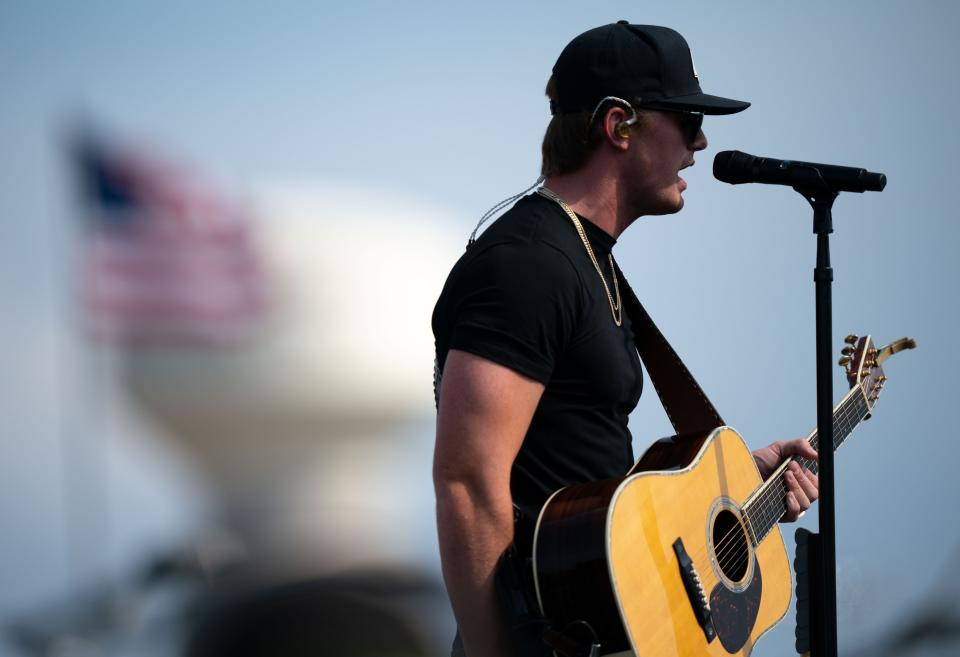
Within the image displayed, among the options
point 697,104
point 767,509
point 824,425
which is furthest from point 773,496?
point 697,104

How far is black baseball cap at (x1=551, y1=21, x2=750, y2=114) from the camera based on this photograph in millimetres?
1863

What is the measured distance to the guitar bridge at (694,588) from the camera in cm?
173

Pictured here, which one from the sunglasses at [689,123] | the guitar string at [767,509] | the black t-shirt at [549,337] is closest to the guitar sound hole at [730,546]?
the guitar string at [767,509]

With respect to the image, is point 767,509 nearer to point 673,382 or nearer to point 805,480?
point 805,480

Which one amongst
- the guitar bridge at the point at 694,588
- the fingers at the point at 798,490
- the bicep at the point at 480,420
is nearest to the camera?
the bicep at the point at 480,420

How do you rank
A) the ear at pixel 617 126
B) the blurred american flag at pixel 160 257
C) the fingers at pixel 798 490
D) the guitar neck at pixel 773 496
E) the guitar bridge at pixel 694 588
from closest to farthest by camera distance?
the guitar bridge at pixel 694 588 → the ear at pixel 617 126 → the guitar neck at pixel 773 496 → the fingers at pixel 798 490 → the blurred american flag at pixel 160 257

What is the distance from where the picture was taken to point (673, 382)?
7.18ft

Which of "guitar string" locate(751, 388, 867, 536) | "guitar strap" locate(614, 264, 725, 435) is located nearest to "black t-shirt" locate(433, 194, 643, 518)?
"guitar strap" locate(614, 264, 725, 435)

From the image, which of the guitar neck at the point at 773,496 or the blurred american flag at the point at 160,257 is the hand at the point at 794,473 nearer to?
the guitar neck at the point at 773,496

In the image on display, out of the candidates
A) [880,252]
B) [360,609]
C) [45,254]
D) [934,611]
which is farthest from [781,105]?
[45,254]

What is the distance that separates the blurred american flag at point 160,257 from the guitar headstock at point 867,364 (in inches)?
57.9

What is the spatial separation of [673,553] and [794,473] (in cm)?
55

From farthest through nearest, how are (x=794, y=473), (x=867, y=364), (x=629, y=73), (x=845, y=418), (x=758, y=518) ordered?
(x=867, y=364) → (x=845, y=418) → (x=794, y=473) → (x=758, y=518) → (x=629, y=73)

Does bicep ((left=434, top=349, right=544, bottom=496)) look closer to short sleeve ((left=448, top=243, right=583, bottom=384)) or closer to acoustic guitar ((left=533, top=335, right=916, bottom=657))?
short sleeve ((left=448, top=243, right=583, bottom=384))
